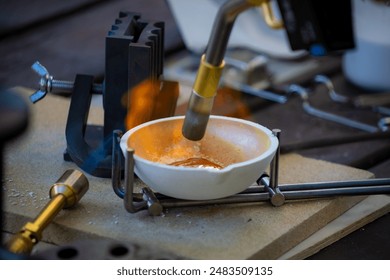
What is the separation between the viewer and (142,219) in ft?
3.21

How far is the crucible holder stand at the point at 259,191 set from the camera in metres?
0.98

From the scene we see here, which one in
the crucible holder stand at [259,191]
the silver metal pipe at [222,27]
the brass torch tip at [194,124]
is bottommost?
the crucible holder stand at [259,191]

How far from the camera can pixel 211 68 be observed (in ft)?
2.82

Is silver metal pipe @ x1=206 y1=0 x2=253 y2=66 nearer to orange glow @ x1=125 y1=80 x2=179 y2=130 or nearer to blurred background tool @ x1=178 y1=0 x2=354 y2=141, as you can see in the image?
blurred background tool @ x1=178 y1=0 x2=354 y2=141

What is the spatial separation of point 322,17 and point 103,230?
0.33m

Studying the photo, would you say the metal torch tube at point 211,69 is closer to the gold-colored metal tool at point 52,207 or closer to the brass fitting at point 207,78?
the brass fitting at point 207,78

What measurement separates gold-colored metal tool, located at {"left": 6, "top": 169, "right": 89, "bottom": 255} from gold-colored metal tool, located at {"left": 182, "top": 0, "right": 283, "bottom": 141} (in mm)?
148

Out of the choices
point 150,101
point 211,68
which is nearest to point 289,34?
point 211,68

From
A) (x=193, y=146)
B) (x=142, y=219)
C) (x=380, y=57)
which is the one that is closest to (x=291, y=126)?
(x=380, y=57)

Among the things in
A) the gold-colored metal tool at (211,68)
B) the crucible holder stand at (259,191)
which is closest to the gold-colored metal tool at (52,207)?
the crucible holder stand at (259,191)

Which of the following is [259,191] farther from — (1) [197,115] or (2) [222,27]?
(2) [222,27]

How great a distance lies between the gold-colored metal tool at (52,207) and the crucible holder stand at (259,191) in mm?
42

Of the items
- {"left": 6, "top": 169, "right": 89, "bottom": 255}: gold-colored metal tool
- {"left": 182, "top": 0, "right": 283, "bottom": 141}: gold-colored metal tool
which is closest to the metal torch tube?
{"left": 182, "top": 0, "right": 283, "bottom": 141}: gold-colored metal tool

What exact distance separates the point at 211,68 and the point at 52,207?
0.24m
